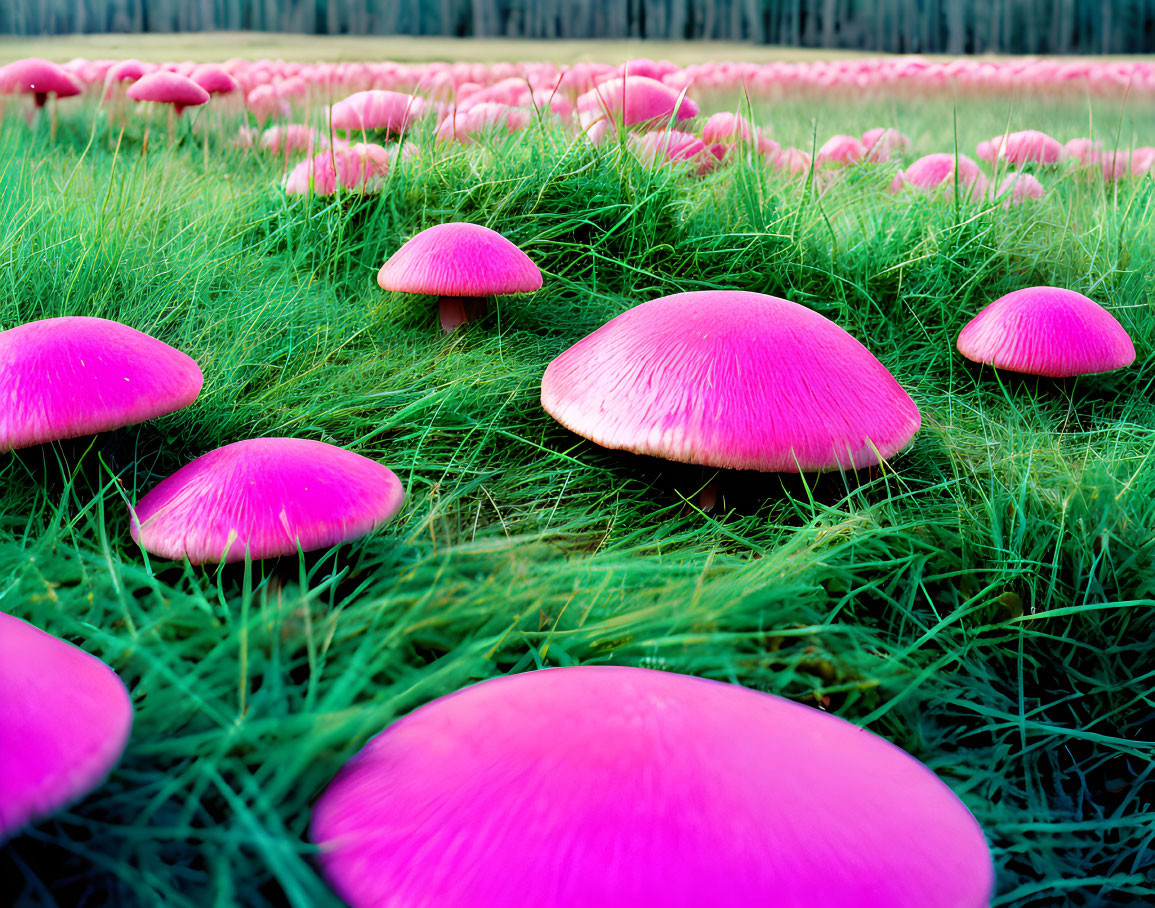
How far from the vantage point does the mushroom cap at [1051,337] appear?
6.93ft

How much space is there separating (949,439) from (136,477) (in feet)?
5.81

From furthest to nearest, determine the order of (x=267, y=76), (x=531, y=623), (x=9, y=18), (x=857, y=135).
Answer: (x=9, y=18)
(x=267, y=76)
(x=857, y=135)
(x=531, y=623)

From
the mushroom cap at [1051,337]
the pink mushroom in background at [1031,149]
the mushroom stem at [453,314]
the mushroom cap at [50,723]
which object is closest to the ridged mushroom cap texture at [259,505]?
the mushroom cap at [50,723]

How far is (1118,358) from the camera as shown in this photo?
2.13 metres

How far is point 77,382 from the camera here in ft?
4.37

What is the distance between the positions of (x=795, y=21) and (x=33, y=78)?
14.1 meters

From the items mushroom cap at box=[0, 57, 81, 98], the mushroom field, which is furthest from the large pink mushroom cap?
the mushroom field

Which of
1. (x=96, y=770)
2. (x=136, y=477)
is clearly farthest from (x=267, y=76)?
(x=96, y=770)

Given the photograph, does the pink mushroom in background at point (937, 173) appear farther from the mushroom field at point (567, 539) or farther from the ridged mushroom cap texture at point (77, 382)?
the ridged mushroom cap texture at point (77, 382)

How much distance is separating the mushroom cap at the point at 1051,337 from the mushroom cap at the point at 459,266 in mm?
1263

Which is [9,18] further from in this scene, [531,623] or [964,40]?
[964,40]

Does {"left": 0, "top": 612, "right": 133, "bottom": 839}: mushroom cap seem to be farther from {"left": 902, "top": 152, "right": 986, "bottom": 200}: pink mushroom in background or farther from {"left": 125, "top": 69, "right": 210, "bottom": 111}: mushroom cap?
{"left": 125, "top": 69, "right": 210, "bottom": 111}: mushroom cap

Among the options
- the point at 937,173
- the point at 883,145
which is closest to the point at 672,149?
the point at 937,173

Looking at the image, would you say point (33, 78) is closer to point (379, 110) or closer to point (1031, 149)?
point (379, 110)
